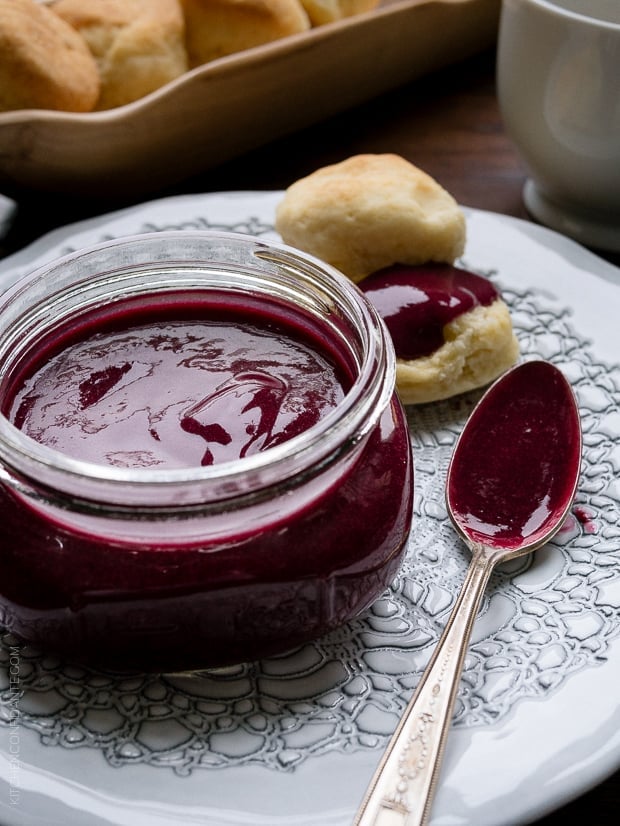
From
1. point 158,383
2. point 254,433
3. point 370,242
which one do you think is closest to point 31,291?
point 158,383

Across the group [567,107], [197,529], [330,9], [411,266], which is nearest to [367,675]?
[197,529]

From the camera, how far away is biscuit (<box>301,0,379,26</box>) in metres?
2.13

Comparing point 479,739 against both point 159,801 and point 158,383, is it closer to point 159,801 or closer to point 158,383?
point 159,801

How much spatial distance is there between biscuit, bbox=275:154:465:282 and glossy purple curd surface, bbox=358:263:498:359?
0.13ft

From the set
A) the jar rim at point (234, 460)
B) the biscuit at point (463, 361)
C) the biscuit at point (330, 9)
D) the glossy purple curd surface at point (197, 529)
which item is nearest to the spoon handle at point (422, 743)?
the glossy purple curd surface at point (197, 529)

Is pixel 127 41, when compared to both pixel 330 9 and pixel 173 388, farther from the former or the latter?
pixel 173 388

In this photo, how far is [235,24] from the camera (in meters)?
2.02

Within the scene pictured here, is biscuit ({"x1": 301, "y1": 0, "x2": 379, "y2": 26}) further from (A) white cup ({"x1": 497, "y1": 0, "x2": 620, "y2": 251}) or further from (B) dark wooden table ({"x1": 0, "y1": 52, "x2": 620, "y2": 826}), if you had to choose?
(A) white cup ({"x1": 497, "y1": 0, "x2": 620, "y2": 251})

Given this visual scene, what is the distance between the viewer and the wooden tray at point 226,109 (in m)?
1.79

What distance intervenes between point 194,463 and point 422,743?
35cm

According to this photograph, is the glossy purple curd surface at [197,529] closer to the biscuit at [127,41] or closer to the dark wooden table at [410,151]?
the dark wooden table at [410,151]

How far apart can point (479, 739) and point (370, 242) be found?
0.81 meters

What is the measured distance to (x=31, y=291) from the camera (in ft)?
3.87

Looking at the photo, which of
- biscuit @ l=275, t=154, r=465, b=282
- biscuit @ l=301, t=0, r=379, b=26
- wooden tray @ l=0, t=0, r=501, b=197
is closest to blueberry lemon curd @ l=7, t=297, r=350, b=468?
biscuit @ l=275, t=154, r=465, b=282
